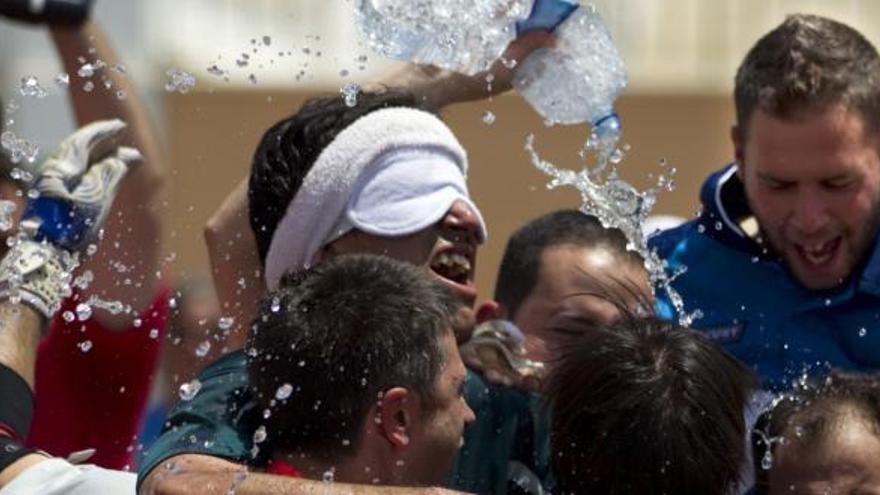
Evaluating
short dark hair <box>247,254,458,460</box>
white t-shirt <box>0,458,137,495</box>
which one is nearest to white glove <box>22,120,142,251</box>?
white t-shirt <box>0,458,137,495</box>

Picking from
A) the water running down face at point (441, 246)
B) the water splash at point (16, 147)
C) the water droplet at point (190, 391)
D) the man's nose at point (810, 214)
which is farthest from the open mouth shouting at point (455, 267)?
the water splash at point (16, 147)

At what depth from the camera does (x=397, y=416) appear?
3.28 m

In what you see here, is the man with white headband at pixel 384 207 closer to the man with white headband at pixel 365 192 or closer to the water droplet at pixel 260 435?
the man with white headband at pixel 365 192

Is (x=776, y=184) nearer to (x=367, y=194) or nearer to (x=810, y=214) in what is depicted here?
(x=810, y=214)

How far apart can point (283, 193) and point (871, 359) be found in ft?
3.51

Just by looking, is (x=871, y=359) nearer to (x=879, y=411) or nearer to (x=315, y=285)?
(x=879, y=411)

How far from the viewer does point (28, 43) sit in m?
12.2

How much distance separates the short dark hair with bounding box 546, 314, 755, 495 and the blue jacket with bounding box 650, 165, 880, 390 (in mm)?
614

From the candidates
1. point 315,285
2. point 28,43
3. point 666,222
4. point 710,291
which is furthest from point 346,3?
point 315,285

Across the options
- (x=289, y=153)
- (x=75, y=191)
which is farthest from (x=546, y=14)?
(x=75, y=191)

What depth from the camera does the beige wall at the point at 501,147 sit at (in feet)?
32.9

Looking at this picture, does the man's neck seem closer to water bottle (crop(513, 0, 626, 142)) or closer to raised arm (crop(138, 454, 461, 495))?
raised arm (crop(138, 454, 461, 495))

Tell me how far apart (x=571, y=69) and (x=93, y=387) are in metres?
1.23

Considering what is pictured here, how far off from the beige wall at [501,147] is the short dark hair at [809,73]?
194 inches
